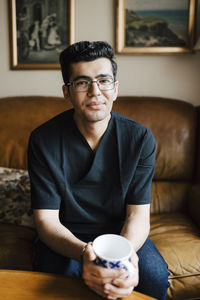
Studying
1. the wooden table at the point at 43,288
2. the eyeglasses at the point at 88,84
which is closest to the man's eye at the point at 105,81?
the eyeglasses at the point at 88,84

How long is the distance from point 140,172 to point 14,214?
0.83m

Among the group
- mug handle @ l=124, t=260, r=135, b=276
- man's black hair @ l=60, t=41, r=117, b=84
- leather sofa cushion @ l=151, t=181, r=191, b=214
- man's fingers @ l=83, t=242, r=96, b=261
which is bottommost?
leather sofa cushion @ l=151, t=181, r=191, b=214

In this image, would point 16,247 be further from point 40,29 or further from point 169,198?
point 40,29

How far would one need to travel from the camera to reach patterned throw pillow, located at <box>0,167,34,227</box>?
1.62 m

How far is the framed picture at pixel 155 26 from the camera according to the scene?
80.2 inches

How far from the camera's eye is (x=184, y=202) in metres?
1.85

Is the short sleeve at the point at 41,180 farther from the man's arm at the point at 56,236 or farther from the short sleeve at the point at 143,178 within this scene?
the short sleeve at the point at 143,178

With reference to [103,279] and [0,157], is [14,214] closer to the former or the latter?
[0,157]

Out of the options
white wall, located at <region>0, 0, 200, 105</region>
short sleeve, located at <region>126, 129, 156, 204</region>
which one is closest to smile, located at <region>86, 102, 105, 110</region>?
short sleeve, located at <region>126, 129, 156, 204</region>

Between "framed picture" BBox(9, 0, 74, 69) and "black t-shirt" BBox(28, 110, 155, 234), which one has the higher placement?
"framed picture" BBox(9, 0, 74, 69)

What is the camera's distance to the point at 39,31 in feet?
6.98

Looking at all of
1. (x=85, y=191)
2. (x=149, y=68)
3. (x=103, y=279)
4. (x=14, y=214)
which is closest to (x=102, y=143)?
(x=85, y=191)

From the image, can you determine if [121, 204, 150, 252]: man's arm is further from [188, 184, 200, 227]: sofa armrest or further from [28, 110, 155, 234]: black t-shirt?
[188, 184, 200, 227]: sofa armrest

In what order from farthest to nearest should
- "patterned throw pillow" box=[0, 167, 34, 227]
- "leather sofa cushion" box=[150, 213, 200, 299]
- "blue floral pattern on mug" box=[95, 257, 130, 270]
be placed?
"patterned throw pillow" box=[0, 167, 34, 227] < "leather sofa cushion" box=[150, 213, 200, 299] < "blue floral pattern on mug" box=[95, 257, 130, 270]
